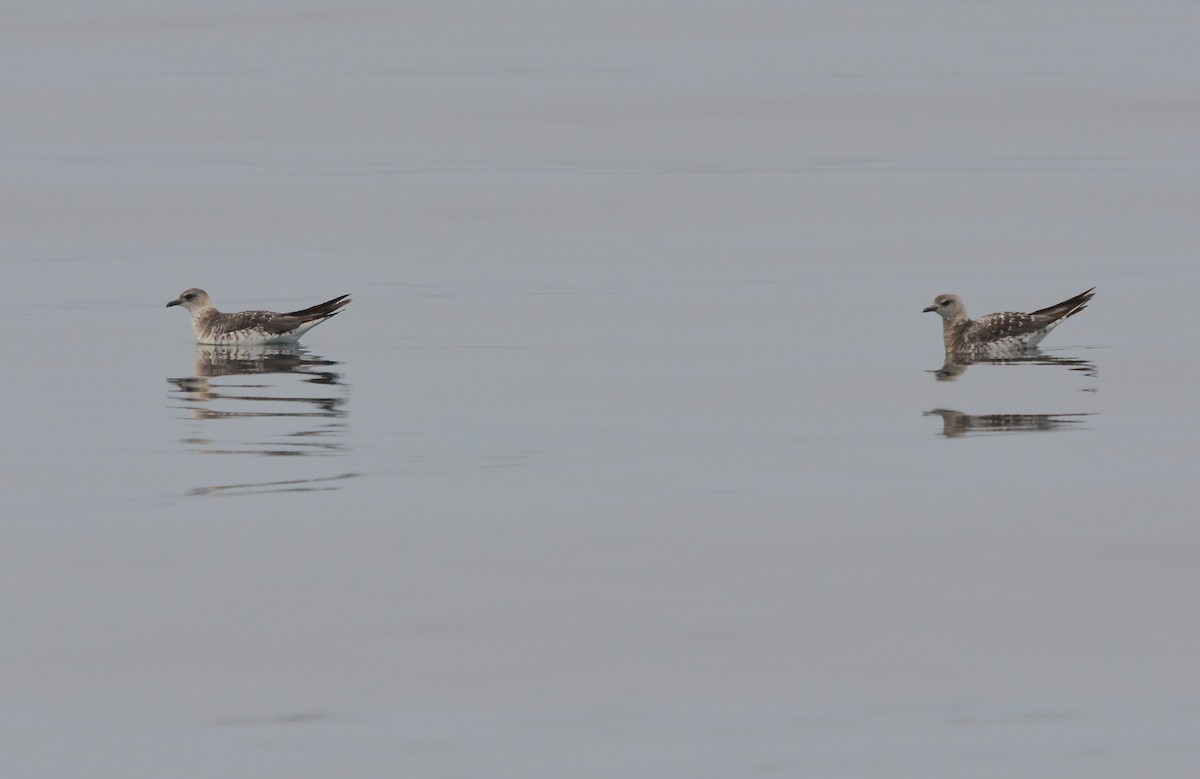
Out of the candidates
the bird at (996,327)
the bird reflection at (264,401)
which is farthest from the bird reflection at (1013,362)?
the bird reflection at (264,401)

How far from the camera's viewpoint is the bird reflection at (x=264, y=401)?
43.2 feet

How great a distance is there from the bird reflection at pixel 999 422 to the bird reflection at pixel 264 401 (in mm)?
3878

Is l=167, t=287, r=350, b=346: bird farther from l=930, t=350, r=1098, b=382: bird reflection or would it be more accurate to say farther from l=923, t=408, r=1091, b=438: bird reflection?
l=923, t=408, r=1091, b=438: bird reflection

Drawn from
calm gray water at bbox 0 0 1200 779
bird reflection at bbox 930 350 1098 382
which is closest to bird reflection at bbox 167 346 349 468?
calm gray water at bbox 0 0 1200 779

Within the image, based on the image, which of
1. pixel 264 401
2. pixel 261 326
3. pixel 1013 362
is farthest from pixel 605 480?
pixel 261 326

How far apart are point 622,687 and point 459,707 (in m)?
0.64

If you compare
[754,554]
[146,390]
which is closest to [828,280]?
[146,390]

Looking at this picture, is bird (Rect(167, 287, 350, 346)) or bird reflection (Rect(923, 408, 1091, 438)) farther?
bird (Rect(167, 287, 350, 346))

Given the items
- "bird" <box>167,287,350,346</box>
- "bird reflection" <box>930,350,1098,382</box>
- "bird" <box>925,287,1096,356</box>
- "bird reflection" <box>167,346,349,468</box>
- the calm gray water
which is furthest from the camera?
"bird" <box>167,287,350,346</box>

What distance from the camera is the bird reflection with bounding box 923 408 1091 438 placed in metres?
13.3

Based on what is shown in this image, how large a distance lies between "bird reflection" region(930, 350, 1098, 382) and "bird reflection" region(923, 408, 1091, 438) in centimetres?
221

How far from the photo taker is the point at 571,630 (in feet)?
28.4

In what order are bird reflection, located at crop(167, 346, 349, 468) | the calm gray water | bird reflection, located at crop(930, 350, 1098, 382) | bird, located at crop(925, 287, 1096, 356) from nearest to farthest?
the calm gray water → bird reflection, located at crop(167, 346, 349, 468) → bird reflection, located at crop(930, 350, 1098, 382) → bird, located at crop(925, 287, 1096, 356)

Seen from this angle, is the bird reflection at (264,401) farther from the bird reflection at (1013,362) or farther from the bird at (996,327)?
the bird at (996,327)
